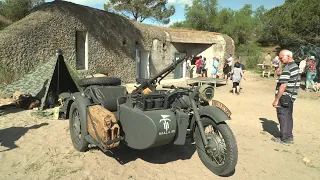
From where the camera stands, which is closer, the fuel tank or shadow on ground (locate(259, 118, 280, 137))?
the fuel tank

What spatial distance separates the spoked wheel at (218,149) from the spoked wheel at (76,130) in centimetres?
180

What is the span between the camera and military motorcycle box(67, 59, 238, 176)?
11.3 ft

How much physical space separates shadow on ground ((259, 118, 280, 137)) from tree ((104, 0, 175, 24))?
29.2m

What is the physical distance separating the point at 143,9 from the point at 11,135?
30.9m

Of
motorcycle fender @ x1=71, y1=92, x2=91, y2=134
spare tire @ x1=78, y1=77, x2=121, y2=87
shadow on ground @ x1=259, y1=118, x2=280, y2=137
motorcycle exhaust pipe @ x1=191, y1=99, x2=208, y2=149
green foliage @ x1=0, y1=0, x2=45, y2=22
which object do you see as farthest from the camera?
green foliage @ x1=0, y1=0, x2=45, y2=22

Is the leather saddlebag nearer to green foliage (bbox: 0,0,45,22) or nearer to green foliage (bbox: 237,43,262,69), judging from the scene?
green foliage (bbox: 0,0,45,22)

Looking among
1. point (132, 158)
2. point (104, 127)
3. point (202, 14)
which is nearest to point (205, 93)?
point (104, 127)

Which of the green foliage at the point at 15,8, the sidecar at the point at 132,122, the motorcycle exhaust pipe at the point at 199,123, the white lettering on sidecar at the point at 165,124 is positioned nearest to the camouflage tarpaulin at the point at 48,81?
the sidecar at the point at 132,122

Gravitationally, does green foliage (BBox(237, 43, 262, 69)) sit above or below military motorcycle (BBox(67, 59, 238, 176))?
above

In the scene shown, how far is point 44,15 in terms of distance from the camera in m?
10.8

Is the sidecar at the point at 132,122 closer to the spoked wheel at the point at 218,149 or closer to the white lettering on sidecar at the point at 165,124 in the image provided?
the white lettering on sidecar at the point at 165,124

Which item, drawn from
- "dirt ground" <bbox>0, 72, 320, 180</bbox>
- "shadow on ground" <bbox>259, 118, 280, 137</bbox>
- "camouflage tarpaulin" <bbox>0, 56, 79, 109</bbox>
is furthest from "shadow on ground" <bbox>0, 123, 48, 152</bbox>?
"shadow on ground" <bbox>259, 118, 280, 137</bbox>

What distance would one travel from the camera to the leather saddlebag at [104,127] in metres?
3.47

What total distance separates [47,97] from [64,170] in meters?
4.45
